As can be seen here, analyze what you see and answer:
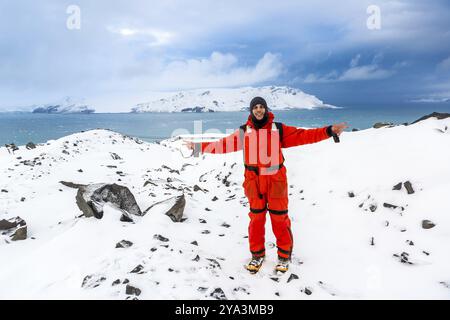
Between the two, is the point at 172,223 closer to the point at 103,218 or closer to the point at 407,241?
the point at 103,218

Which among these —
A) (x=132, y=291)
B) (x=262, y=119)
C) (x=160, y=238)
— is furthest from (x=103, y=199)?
(x=262, y=119)

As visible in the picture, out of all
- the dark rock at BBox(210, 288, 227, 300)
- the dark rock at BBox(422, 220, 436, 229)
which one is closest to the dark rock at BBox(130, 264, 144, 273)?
the dark rock at BBox(210, 288, 227, 300)

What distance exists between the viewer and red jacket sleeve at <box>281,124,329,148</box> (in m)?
5.33

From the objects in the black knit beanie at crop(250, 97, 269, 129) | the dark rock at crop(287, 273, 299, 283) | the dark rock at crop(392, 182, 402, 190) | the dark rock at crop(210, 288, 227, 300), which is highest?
the black knit beanie at crop(250, 97, 269, 129)

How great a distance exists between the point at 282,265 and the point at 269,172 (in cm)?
179

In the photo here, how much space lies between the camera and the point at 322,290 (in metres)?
4.89

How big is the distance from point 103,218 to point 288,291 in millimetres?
4390

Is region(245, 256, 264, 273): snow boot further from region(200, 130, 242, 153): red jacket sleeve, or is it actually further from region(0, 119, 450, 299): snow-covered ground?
region(200, 130, 242, 153): red jacket sleeve

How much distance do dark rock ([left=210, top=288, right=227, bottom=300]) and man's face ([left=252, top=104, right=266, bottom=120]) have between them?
3.04 meters

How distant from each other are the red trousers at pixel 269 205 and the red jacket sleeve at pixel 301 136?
0.55 meters

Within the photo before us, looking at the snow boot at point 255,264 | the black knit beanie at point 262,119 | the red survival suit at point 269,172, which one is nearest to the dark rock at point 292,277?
the red survival suit at point 269,172

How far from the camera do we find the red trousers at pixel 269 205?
535cm

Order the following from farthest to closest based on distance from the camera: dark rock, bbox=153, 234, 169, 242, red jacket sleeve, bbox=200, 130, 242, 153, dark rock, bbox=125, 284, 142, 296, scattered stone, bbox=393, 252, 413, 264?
dark rock, bbox=153, 234, 169, 242, red jacket sleeve, bbox=200, 130, 242, 153, scattered stone, bbox=393, 252, 413, 264, dark rock, bbox=125, 284, 142, 296

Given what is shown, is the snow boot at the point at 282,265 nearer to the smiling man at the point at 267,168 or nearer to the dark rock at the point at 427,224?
the smiling man at the point at 267,168
